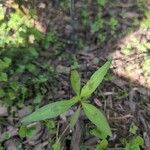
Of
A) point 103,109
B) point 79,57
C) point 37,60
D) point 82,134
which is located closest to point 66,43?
point 79,57

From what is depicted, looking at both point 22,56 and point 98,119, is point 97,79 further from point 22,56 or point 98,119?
point 22,56

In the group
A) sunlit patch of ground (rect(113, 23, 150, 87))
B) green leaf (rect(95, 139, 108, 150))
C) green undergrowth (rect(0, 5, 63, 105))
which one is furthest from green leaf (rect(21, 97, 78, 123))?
sunlit patch of ground (rect(113, 23, 150, 87))

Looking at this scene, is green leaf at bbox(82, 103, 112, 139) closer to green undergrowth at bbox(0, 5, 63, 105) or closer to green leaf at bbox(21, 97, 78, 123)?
green leaf at bbox(21, 97, 78, 123)

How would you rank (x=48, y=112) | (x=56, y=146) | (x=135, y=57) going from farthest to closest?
(x=135, y=57), (x=56, y=146), (x=48, y=112)

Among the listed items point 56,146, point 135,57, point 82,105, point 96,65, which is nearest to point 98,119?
point 82,105

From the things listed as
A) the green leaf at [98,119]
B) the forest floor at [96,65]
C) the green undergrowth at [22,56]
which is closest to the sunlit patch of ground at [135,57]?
the forest floor at [96,65]

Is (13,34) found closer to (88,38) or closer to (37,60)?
(37,60)

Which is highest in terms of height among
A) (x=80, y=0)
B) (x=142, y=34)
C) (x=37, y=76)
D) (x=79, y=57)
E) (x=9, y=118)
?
(x=80, y=0)

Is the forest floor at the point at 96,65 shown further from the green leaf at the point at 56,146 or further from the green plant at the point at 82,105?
the green plant at the point at 82,105
